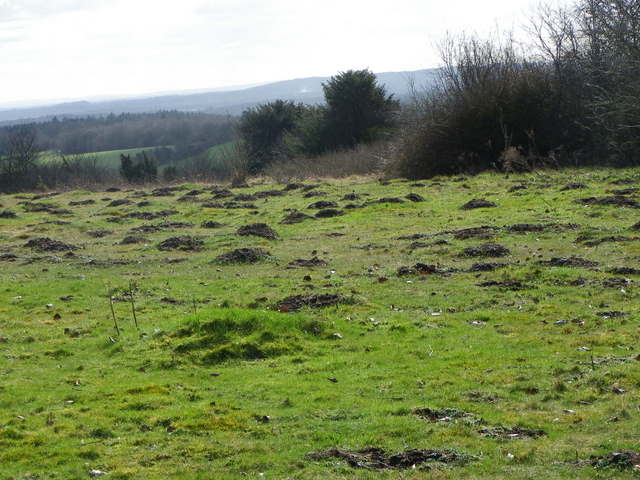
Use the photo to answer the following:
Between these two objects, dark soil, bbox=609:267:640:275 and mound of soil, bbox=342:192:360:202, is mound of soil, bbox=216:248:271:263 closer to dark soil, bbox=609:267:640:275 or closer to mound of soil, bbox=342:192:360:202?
dark soil, bbox=609:267:640:275

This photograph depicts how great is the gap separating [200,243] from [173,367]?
38.5 feet

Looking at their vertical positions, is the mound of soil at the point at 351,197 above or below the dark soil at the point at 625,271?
above

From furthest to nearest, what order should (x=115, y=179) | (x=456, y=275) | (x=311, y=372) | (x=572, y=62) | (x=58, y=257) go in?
(x=115, y=179), (x=572, y=62), (x=58, y=257), (x=456, y=275), (x=311, y=372)

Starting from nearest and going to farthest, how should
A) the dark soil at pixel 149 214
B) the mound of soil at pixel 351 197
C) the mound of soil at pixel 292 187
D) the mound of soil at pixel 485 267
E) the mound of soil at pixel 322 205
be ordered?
the mound of soil at pixel 485 267 < the mound of soil at pixel 322 205 < the mound of soil at pixel 351 197 < the dark soil at pixel 149 214 < the mound of soil at pixel 292 187

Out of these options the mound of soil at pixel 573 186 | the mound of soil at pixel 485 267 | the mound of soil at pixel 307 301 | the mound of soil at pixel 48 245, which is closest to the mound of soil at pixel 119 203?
the mound of soil at pixel 48 245

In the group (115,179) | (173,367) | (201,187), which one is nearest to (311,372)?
(173,367)

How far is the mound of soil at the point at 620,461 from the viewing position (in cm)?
566

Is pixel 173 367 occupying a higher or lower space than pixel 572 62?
lower

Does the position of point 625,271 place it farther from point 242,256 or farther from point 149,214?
point 149,214

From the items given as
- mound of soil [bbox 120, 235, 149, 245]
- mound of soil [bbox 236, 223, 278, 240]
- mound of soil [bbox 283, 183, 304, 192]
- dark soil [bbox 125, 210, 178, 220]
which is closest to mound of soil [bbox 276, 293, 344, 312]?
mound of soil [bbox 236, 223, 278, 240]

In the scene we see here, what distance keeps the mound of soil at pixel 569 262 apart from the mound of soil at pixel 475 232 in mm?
3651

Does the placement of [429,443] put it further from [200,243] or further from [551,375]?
[200,243]

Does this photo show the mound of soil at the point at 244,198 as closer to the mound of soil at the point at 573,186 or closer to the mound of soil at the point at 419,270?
the mound of soil at the point at 573,186

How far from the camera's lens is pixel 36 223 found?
28625 mm
